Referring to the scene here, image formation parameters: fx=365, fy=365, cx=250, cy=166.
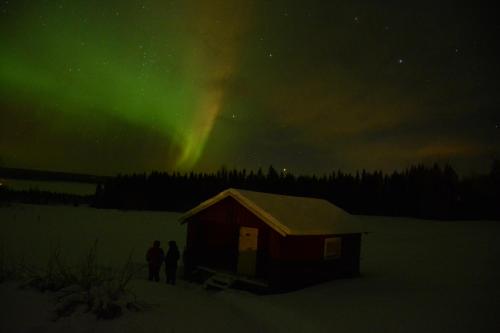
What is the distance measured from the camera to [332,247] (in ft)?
58.0

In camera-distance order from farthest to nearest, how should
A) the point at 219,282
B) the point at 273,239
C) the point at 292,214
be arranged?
1. the point at 219,282
2. the point at 292,214
3. the point at 273,239

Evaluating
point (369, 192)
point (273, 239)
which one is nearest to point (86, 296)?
point (273, 239)

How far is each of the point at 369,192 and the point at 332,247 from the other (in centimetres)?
4358

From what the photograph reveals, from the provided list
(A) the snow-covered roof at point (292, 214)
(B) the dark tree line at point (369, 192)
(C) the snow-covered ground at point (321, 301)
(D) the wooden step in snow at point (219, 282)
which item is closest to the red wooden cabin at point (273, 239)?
(A) the snow-covered roof at point (292, 214)

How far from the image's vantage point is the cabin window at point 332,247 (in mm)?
17188

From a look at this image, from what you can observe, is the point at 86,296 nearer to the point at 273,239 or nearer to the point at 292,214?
the point at 273,239

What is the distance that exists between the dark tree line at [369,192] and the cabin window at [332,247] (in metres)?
17.7

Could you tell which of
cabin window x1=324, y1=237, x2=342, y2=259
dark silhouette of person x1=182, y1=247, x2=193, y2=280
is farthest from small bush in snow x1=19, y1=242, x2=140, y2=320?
cabin window x1=324, y1=237, x2=342, y2=259

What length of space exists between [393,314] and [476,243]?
88.5 ft

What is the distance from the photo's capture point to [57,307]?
7.24 meters

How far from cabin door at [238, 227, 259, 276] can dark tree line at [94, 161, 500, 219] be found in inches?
860

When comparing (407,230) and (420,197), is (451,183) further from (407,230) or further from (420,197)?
(407,230)

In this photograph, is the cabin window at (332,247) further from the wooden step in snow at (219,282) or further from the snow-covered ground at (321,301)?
the wooden step in snow at (219,282)

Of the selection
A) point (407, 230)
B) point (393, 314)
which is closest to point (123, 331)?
point (393, 314)
